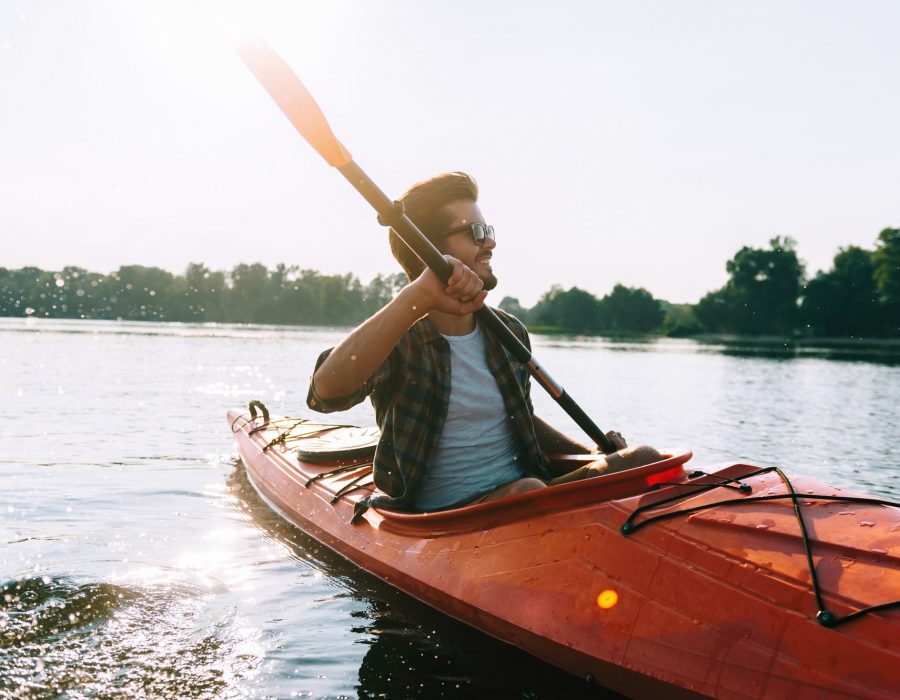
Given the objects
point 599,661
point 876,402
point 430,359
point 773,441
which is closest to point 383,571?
point 430,359

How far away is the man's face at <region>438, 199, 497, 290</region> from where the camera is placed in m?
3.43

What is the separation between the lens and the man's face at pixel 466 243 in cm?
343

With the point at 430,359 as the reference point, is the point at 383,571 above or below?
below

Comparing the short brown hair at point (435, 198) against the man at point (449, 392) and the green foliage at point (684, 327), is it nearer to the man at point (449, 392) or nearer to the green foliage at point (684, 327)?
the man at point (449, 392)

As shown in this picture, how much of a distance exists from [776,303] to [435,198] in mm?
94061

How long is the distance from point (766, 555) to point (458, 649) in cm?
158

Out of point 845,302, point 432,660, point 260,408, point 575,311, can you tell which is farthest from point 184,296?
point 432,660

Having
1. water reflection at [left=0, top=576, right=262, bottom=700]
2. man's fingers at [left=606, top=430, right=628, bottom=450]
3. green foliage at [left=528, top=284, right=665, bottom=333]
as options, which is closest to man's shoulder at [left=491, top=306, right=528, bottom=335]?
man's fingers at [left=606, top=430, right=628, bottom=450]

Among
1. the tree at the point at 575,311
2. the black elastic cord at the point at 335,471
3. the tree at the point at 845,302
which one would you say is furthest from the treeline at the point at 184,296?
the black elastic cord at the point at 335,471

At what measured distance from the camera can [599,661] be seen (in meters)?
2.68

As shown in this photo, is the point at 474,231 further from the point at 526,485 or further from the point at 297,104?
the point at 526,485

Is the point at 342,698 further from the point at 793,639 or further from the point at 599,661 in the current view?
the point at 793,639

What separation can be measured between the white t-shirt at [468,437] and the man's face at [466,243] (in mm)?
371

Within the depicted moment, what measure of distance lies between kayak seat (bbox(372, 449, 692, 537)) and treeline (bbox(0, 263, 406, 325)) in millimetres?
92927
